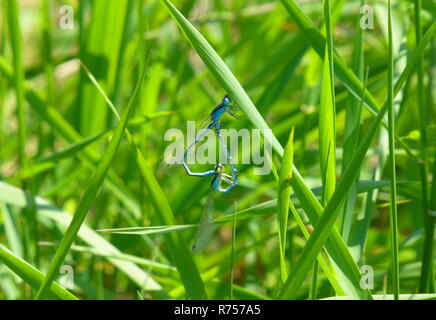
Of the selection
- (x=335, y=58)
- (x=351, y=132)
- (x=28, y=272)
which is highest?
(x=335, y=58)

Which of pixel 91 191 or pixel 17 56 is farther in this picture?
pixel 17 56

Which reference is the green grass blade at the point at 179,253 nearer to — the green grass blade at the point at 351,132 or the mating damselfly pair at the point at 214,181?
the mating damselfly pair at the point at 214,181

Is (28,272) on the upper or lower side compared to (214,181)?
lower

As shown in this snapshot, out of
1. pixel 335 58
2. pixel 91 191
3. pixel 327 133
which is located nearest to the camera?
pixel 91 191

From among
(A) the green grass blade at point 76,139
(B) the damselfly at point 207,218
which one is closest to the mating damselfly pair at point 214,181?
(B) the damselfly at point 207,218

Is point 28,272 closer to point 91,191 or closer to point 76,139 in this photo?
point 91,191

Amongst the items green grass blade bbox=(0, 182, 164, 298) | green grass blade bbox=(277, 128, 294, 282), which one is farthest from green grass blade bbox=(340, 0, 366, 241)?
green grass blade bbox=(0, 182, 164, 298)

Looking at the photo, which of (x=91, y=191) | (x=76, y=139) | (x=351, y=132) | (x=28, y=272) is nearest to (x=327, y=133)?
(x=351, y=132)

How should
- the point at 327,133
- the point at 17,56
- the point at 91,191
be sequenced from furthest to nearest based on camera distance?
the point at 17,56
the point at 327,133
the point at 91,191

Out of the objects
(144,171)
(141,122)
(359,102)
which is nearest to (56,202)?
(141,122)

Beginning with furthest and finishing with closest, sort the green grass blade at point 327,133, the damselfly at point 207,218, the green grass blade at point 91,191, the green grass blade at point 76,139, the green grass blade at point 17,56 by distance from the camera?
the green grass blade at point 76,139 → the green grass blade at point 17,56 → the damselfly at point 207,218 → the green grass blade at point 327,133 → the green grass blade at point 91,191
